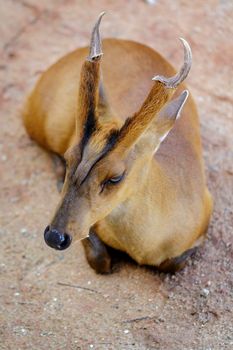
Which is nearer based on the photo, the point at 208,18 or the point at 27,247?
the point at 27,247

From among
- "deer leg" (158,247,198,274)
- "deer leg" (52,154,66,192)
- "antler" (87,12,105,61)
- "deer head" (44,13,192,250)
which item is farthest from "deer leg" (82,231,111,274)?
"antler" (87,12,105,61)

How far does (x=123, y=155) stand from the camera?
189 inches

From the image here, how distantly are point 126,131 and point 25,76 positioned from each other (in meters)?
3.40

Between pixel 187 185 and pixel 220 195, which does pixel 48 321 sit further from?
pixel 220 195

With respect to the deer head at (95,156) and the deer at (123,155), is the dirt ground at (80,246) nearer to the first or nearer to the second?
the deer at (123,155)

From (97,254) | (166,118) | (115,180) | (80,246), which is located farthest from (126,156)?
(80,246)

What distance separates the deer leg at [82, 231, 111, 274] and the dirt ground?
3.7 inches

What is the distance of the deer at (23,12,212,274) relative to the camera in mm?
4746

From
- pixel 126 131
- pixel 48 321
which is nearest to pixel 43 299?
pixel 48 321

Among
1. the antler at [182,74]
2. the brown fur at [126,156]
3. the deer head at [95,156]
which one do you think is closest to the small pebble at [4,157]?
the brown fur at [126,156]

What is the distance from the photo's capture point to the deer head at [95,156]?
4.71 m

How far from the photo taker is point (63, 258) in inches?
237

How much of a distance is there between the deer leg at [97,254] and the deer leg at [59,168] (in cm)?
97

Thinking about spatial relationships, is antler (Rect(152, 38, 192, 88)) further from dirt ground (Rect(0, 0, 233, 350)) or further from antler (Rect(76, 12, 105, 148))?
dirt ground (Rect(0, 0, 233, 350))
